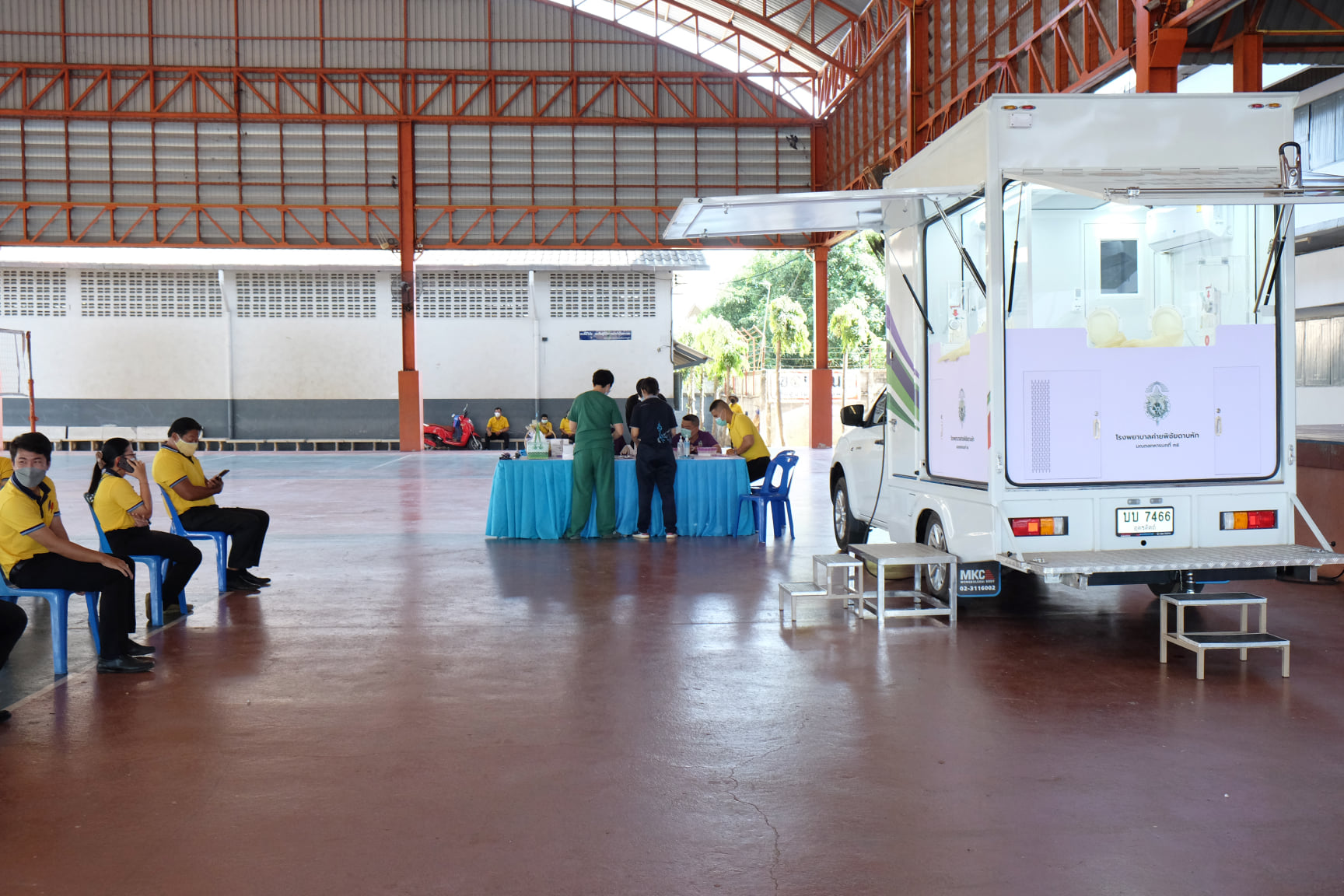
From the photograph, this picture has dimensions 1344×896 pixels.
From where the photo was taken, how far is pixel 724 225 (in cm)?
745

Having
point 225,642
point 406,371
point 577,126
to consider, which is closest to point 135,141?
point 406,371

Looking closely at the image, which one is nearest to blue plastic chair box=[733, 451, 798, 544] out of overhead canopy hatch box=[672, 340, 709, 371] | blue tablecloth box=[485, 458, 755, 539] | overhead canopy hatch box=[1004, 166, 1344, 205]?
blue tablecloth box=[485, 458, 755, 539]

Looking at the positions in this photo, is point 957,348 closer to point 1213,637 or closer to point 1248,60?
point 1213,637

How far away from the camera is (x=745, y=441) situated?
11781 mm

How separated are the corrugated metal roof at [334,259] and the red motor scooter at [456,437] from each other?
13.1ft

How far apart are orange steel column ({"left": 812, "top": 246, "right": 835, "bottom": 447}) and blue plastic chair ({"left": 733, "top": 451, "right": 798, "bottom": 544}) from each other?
15.9 metres

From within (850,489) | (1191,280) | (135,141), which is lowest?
(850,489)

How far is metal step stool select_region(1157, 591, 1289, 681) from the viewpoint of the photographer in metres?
5.62

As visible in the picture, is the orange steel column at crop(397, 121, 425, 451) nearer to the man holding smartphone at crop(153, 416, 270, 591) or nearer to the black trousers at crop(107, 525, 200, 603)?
the man holding smartphone at crop(153, 416, 270, 591)

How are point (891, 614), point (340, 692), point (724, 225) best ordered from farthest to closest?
point (724, 225) < point (891, 614) < point (340, 692)

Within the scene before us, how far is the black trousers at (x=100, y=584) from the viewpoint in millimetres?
5613

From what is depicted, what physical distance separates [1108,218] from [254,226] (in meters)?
24.3

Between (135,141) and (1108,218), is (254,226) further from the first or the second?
(1108,218)

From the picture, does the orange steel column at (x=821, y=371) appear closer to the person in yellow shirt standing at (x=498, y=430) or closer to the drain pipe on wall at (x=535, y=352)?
the drain pipe on wall at (x=535, y=352)
